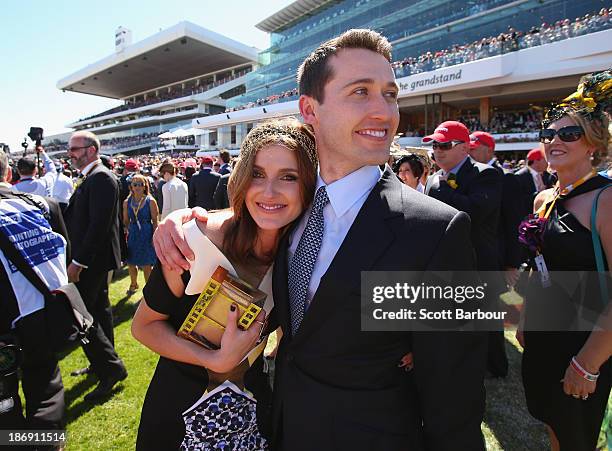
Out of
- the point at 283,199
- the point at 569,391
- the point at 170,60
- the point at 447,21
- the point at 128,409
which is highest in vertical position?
the point at 170,60

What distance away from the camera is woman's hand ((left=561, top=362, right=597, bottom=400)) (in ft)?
6.24

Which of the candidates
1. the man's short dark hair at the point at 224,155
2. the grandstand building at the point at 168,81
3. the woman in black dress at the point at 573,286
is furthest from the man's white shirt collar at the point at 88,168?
the grandstand building at the point at 168,81

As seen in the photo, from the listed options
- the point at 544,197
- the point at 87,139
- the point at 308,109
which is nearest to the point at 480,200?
the point at 544,197

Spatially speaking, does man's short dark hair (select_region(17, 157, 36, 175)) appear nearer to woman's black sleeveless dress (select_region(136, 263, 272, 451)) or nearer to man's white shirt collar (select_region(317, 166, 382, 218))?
woman's black sleeveless dress (select_region(136, 263, 272, 451))

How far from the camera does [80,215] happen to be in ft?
12.8

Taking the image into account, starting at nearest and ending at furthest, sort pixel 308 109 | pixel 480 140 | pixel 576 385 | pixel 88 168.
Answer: pixel 308 109 → pixel 576 385 → pixel 88 168 → pixel 480 140

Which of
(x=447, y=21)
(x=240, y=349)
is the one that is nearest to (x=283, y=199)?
(x=240, y=349)

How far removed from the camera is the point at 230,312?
150 centimetres

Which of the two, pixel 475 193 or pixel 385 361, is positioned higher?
pixel 475 193

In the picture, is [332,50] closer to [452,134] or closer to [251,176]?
[251,176]

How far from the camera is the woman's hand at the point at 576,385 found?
1.90 m

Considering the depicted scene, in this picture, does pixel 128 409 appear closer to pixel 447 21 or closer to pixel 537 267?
pixel 537 267

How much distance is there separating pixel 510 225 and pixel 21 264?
456 cm

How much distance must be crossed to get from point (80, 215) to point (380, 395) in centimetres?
380
